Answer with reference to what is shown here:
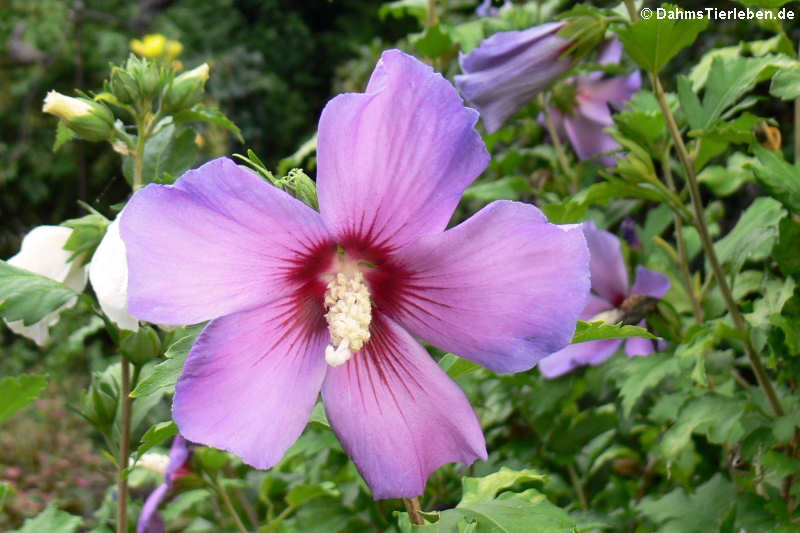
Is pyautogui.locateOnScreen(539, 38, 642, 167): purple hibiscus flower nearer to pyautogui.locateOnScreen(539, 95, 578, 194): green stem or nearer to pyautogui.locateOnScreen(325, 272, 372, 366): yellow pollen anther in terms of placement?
pyautogui.locateOnScreen(539, 95, 578, 194): green stem

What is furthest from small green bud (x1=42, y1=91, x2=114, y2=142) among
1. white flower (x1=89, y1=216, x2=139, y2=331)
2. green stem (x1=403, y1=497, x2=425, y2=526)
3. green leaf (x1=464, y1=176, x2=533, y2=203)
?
green leaf (x1=464, y1=176, x2=533, y2=203)

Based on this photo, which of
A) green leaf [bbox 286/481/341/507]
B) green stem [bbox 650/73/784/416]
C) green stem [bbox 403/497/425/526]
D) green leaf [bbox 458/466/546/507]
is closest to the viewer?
green stem [bbox 403/497/425/526]

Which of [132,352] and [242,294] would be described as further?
[132,352]

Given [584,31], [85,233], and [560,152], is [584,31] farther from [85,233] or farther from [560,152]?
[85,233]

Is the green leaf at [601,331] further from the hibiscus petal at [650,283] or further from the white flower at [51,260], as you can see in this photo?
the hibiscus petal at [650,283]

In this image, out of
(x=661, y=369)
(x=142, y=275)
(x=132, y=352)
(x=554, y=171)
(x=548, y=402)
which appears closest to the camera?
(x=142, y=275)

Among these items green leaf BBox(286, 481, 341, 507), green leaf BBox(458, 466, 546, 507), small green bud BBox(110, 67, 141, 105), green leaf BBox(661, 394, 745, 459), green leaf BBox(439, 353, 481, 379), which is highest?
small green bud BBox(110, 67, 141, 105)

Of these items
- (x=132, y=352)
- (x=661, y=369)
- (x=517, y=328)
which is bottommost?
(x=661, y=369)

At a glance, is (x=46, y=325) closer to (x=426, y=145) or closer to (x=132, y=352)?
(x=132, y=352)

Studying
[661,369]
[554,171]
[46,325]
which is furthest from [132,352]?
[554,171]
